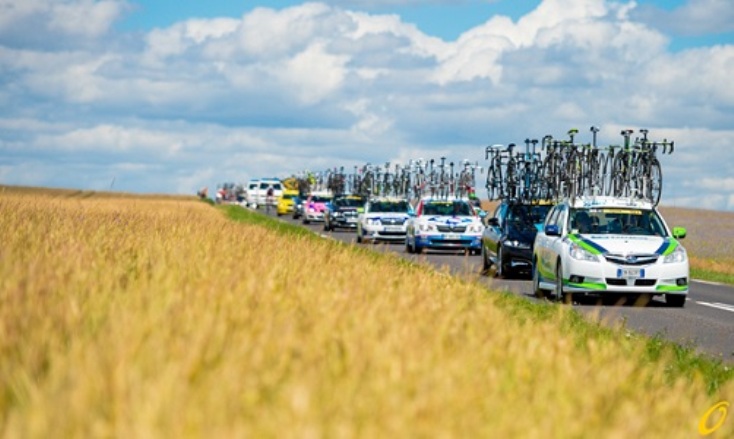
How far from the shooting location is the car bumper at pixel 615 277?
75.4 feet

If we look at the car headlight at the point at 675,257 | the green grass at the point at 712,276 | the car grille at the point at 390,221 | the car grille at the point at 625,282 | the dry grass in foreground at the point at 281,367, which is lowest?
the green grass at the point at 712,276

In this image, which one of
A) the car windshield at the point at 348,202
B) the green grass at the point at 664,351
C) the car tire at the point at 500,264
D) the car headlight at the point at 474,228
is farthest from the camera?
the car windshield at the point at 348,202

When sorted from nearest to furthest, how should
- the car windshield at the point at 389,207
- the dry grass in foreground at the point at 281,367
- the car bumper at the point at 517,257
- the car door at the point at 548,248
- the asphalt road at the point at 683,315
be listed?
the dry grass in foreground at the point at 281,367, the asphalt road at the point at 683,315, the car door at the point at 548,248, the car bumper at the point at 517,257, the car windshield at the point at 389,207

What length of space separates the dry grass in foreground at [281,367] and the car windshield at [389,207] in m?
39.2

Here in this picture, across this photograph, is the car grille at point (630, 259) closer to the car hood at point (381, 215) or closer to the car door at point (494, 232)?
the car door at point (494, 232)

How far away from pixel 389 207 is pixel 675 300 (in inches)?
1076

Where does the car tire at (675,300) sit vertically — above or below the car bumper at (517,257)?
below

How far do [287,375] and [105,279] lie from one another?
10.9 ft

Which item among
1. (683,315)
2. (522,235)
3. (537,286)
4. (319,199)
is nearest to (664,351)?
(683,315)

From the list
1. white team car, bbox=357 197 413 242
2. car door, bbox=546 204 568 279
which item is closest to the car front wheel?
car door, bbox=546 204 568 279

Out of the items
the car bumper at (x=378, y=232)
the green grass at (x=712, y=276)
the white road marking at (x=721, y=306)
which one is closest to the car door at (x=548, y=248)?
the white road marking at (x=721, y=306)

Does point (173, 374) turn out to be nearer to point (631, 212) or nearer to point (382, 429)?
point (382, 429)

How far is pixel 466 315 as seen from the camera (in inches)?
415

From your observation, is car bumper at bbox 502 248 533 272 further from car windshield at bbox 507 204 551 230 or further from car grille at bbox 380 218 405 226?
car grille at bbox 380 218 405 226
